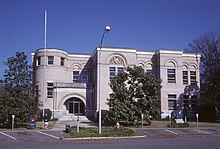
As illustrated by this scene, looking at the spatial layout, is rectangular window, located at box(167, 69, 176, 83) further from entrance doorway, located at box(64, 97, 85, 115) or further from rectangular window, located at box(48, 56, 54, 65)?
rectangular window, located at box(48, 56, 54, 65)

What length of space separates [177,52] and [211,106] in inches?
365

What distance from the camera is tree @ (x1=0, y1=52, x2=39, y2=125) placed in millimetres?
24812

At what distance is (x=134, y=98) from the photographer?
2892 centimetres

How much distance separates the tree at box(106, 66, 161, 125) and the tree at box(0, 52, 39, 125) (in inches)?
315

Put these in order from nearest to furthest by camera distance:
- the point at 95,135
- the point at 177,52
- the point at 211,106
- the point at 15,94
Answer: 1. the point at 95,135
2. the point at 15,94
3. the point at 211,106
4. the point at 177,52

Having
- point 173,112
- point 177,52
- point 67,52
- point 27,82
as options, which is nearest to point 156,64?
point 177,52

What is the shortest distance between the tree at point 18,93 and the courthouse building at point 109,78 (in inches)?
426

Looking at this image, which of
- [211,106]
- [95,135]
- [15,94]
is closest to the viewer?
[95,135]

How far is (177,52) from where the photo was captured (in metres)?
40.6

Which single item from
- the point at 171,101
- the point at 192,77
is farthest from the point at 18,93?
the point at 192,77

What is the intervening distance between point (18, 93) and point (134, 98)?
38.9ft

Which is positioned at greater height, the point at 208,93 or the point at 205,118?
the point at 208,93

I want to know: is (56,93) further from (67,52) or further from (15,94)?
(15,94)

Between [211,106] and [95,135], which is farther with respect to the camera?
[211,106]
